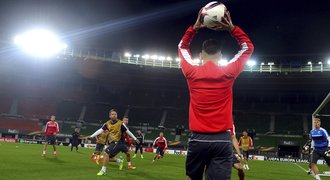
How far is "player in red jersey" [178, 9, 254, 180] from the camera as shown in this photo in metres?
3.30

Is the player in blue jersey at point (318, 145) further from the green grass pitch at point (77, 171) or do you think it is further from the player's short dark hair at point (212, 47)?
the player's short dark hair at point (212, 47)

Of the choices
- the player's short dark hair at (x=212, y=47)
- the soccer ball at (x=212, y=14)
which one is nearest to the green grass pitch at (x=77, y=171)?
the player's short dark hair at (x=212, y=47)

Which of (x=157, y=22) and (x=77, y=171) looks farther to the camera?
(x=157, y=22)

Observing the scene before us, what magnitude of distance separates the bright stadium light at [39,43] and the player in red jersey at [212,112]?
45595 mm

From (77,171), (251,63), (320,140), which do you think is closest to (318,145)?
(320,140)

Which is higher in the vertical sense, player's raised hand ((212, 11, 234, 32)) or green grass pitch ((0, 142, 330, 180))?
player's raised hand ((212, 11, 234, 32))

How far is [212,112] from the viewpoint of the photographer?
3344 millimetres

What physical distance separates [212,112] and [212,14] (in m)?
1.01

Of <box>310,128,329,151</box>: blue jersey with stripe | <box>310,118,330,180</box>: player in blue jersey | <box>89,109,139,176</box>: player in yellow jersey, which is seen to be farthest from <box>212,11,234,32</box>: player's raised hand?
<box>310,128,329,151</box>: blue jersey with stripe

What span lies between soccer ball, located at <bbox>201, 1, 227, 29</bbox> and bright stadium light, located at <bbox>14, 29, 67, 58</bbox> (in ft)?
149

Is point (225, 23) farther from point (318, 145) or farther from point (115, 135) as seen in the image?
point (318, 145)

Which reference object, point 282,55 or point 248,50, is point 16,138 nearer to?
point 282,55

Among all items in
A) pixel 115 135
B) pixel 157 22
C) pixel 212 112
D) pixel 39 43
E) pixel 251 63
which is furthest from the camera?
pixel 251 63

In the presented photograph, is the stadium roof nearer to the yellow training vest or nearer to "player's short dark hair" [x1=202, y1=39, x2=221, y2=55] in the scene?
the yellow training vest
